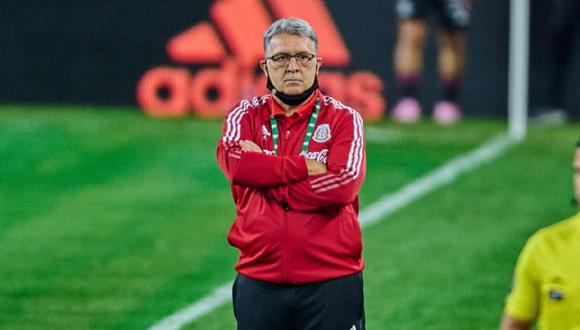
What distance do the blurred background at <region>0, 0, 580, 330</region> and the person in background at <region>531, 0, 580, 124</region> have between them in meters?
0.10

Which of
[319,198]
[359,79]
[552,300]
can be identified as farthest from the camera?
[359,79]

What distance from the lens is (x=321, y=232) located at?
5.50 meters

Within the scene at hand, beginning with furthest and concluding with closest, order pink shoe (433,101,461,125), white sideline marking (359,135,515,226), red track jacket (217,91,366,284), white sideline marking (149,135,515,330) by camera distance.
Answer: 1. pink shoe (433,101,461,125)
2. white sideline marking (359,135,515,226)
3. white sideline marking (149,135,515,330)
4. red track jacket (217,91,366,284)

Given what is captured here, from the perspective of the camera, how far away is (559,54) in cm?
1462

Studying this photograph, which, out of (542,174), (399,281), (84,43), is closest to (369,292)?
(399,281)

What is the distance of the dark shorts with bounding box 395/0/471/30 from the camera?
14570 millimetres

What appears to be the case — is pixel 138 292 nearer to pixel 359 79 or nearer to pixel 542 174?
pixel 542 174

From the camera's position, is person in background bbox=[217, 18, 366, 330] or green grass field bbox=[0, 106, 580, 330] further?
green grass field bbox=[0, 106, 580, 330]

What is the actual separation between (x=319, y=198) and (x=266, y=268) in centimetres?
35

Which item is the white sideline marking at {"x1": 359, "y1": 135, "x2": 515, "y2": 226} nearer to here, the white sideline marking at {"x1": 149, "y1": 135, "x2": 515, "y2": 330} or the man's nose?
the white sideline marking at {"x1": 149, "y1": 135, "x2": 515, "y2": 330}

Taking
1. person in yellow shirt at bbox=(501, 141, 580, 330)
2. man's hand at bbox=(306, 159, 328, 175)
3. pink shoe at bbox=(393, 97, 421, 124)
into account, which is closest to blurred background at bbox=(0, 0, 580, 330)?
pink shoe at bbox=(393, 97, 421, 124)

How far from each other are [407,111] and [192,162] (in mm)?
2631

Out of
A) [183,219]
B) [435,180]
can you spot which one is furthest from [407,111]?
[183,219]

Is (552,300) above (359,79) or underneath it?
above
